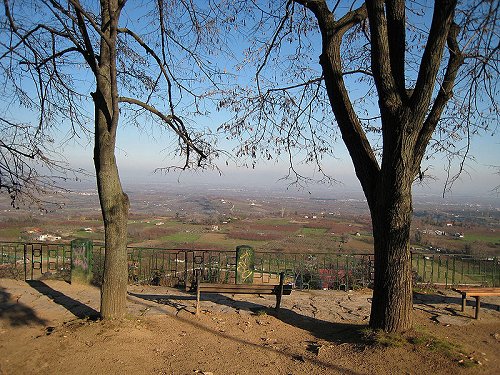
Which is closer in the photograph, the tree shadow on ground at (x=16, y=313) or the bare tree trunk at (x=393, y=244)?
the bare tree trunk at (x=393, y=244)

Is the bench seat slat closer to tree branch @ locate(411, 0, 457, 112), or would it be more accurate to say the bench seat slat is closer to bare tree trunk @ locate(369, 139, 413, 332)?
bare tree trunk @ locate(369, 139, 413, 332)

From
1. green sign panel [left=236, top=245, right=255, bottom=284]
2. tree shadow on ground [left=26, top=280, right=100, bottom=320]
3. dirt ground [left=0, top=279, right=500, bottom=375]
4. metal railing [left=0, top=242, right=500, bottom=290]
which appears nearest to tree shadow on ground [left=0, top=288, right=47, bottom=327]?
dirt ground [left=0, top=279, right=500, bottom=375]

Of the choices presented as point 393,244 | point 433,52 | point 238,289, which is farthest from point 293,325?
point 433,52

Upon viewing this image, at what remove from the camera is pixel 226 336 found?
18.5 feet

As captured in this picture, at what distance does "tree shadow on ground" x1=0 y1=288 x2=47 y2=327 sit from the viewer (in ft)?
20.0

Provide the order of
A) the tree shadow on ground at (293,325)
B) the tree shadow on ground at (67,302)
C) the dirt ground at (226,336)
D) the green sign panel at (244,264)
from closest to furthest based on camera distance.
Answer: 1. the dirt ground at (226,336)
2. the tree shadow on ground at (293,325)
3. the tree shadow on ground at (67,302)
4. the green sign panel at (244,264)

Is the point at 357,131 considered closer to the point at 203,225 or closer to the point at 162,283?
the point at 162,283

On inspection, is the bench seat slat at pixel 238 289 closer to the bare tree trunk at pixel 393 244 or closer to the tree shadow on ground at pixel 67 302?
the tree shadow on ground at pixel 67 302

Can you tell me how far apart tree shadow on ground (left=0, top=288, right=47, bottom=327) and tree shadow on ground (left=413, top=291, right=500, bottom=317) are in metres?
7.57

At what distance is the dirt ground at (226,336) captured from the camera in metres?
4.48

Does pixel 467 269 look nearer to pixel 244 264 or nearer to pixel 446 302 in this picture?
pixel 446 302

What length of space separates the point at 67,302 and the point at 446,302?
8.09 meters

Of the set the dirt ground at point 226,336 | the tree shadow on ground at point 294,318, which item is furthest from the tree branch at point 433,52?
the tree shadow on ground at point 294,318

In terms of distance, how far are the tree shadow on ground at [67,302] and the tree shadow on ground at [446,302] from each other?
6627mm
